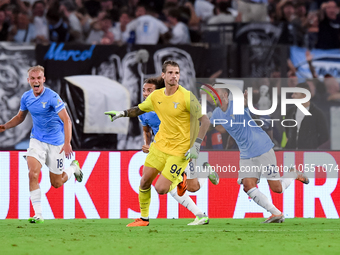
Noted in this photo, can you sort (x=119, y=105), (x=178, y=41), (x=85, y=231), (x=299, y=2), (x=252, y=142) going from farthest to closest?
1. (x=299, y=2)
2. (x=178, y=41)
3. (x=119, y=105)
4. (x=252, y=142)
5. (x=85, y=231)

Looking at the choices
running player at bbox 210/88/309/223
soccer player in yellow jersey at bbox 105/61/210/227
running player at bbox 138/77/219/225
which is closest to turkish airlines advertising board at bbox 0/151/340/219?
running player at bbox 138/77/219/225

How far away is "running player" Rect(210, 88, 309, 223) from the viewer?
8492 mm

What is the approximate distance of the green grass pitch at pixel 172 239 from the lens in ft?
17.5

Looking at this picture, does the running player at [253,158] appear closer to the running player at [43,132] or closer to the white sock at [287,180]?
the white sock at [287,180]

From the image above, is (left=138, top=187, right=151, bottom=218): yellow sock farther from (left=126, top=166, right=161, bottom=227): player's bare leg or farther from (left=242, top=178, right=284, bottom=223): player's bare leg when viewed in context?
(left=242, top=178, right=284, bottom=223): player's bare leg

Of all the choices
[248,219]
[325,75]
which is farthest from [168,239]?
[325,75]

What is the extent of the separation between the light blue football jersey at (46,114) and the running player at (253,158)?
2409 mm

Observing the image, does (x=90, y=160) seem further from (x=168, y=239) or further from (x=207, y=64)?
(x=168, y=239)

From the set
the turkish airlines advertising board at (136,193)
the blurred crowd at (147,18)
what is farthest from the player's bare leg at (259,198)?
the blurred crowd at (147,18)

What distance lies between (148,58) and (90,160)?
244 centimetres

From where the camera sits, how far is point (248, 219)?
31.0 feet

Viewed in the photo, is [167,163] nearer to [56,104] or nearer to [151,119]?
[151,119]

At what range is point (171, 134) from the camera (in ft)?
24.7

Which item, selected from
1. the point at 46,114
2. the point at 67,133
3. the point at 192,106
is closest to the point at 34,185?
the point at 67,133
